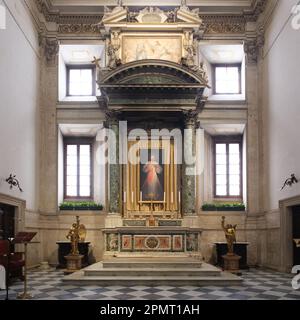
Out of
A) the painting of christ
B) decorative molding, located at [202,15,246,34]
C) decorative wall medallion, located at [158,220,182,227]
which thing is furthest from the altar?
decorative molding, located at [202,15,246,34]

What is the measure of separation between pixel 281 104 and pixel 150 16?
5.37 m

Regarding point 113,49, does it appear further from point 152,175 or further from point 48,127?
point 152,175

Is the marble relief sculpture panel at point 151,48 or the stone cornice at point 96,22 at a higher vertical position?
the stone cornice at point 96,22

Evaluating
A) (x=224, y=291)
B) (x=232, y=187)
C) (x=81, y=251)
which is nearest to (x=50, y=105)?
(x=81, y=251)

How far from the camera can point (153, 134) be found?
17250 mm

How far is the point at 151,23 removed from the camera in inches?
689

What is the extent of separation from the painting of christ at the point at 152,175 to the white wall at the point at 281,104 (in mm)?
3301

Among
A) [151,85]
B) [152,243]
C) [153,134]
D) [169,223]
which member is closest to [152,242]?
[152,243]

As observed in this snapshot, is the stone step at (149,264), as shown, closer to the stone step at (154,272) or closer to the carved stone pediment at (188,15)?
the stone step at (154,272)

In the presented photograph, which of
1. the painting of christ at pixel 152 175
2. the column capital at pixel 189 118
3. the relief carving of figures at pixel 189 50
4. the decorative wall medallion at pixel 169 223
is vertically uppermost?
the relief carving of figures at pixel 189 50

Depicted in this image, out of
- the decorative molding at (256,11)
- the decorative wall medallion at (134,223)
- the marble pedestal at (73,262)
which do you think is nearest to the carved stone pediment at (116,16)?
the decorative molding at (256,11)

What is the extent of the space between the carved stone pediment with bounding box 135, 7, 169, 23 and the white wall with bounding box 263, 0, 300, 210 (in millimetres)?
3394

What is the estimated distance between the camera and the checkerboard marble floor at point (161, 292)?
34.1ft

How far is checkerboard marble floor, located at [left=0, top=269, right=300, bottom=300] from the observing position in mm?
10406
